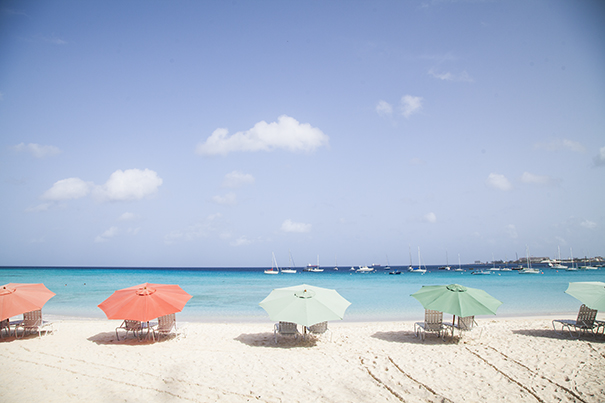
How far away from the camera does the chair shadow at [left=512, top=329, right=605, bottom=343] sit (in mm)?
10113

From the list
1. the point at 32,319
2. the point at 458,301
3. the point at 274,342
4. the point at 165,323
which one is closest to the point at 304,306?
the point at 274,342

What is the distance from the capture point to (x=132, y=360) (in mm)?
8000

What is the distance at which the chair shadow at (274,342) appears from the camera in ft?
31.3

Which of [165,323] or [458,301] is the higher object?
[458,301]

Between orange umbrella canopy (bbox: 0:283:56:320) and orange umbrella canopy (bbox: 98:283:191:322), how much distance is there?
206 centimetres

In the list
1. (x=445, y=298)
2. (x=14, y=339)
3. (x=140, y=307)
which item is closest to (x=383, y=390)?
(x=445, y=298)

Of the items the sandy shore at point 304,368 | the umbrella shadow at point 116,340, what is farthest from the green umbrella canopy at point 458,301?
the umbrella shadow at point 116,340

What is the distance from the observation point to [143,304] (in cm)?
901

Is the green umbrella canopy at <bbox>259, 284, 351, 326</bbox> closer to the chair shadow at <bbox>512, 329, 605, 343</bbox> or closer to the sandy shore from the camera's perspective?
the sandy shore

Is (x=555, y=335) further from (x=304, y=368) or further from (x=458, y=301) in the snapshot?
(x=304, y=368)

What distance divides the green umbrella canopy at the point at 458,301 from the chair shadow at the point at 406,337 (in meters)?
1.38

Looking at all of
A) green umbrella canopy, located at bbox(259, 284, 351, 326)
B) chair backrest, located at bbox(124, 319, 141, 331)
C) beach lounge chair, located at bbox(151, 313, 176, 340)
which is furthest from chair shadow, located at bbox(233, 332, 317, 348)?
chair backrest, located at bbox(124, 319, 141, 331)

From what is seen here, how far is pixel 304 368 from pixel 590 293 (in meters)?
8.84

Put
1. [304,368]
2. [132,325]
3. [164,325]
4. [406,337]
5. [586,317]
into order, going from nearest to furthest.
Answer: [304,368] → [132,325] → [164,325] → [586,317] → [406,337]
